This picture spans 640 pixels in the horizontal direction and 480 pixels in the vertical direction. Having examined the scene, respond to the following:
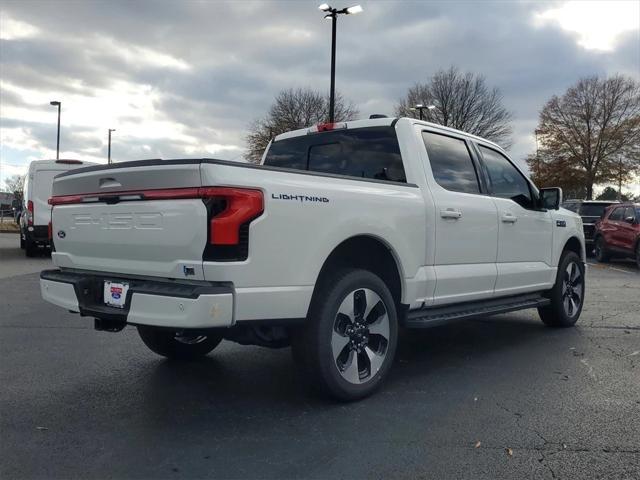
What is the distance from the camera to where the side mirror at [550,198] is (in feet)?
20.4

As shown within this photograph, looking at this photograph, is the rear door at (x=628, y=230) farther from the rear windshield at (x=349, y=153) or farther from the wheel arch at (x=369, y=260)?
the wheel arch at (x=369, y=260)

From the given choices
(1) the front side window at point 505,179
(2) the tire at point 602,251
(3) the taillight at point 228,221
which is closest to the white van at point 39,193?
(1) the front side window at point 505,179

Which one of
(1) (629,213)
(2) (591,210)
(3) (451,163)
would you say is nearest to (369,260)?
(3) (451,163)

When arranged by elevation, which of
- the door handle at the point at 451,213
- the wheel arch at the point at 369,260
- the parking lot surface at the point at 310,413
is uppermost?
the door handle at the point at 451,213

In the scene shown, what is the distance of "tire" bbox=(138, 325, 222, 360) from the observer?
4.97m

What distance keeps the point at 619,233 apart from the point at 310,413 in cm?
1417

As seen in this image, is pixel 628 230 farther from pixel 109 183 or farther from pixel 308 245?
pixel 109 183

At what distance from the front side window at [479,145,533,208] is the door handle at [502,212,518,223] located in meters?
0.20

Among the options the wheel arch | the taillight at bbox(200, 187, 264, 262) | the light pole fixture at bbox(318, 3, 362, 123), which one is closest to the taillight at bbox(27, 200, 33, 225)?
the light pole fixture at bbox(318, 3, 362, 123)

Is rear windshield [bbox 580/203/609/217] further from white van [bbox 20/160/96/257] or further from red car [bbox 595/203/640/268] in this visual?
white van [bbox 20/160/96/257]

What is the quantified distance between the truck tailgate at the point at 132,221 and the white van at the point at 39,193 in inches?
449

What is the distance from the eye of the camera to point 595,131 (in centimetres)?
4616

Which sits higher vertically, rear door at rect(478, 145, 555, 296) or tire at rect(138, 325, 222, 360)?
rear door at rect(478, 145, 555, 296)

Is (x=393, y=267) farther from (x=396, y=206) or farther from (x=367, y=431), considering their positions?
(x=367, y=431)
